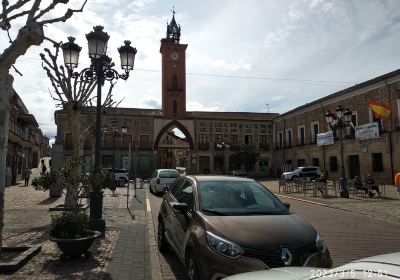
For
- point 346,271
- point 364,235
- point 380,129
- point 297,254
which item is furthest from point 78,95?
point 380,129

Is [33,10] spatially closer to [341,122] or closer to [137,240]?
[137,240]

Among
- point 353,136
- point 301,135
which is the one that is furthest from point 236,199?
point 301,135

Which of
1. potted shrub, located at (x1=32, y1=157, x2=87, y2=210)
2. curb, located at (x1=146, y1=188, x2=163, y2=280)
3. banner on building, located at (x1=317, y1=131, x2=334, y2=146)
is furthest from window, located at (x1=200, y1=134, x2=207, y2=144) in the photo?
potted shrub, located at (x1=32, y1=157, x2=87, y2=210)

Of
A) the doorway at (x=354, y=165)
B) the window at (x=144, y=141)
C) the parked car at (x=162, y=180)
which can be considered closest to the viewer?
the parked car at (x=162, y=180)

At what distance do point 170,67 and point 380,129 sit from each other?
3224 cm

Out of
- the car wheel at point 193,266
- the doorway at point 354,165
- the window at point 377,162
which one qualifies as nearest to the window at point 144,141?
the doorway at point 354,165

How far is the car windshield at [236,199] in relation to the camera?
18.8 ft

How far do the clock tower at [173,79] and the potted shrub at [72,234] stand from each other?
50.6 meters

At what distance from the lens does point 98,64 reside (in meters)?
10.9

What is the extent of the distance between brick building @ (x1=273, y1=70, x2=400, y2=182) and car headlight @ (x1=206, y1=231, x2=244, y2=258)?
31842 millimetres

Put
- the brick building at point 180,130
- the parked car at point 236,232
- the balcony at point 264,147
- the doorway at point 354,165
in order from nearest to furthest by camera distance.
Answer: the parked car at point 236,232 < the doorway at point 354,165 < the brick building at point 180,130 < the balcony at point 264,147

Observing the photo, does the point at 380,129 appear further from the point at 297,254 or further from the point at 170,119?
the point at 297,254

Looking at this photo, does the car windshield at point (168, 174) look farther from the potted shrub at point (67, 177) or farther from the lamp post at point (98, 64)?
the potted shrub at point (67, 177)

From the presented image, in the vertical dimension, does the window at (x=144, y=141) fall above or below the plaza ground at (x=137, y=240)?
above
